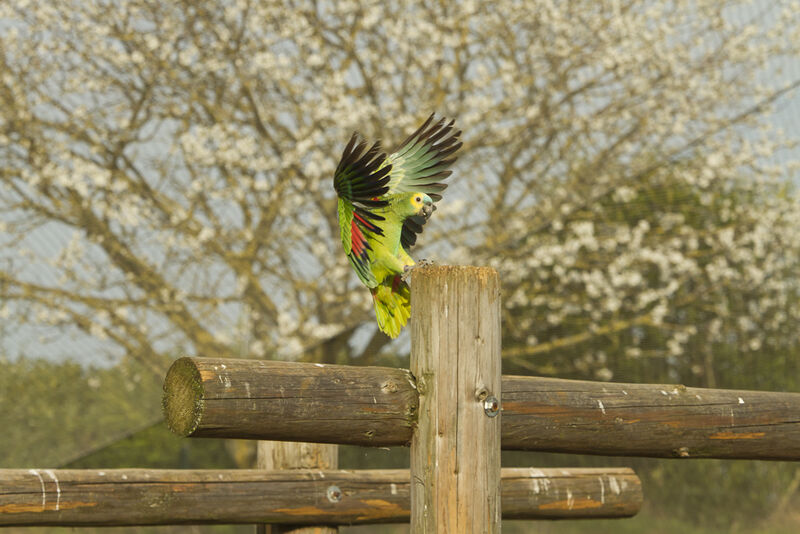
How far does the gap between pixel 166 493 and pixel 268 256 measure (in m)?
3.35

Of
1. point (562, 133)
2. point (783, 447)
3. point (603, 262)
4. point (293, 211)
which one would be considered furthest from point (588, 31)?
point (783, 447)

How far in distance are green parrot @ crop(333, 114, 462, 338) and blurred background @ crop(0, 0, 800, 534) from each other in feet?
12.2

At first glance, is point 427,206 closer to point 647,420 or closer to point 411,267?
point 411,267

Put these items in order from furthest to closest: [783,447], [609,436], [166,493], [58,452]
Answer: [58,452], [166,493], [783,447], [609,436]

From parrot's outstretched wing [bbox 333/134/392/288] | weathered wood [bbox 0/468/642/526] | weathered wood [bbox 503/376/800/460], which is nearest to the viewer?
parrot's outstretched wing [bbox 333/134/392/288]

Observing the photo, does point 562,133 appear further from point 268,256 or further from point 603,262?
point 268,256

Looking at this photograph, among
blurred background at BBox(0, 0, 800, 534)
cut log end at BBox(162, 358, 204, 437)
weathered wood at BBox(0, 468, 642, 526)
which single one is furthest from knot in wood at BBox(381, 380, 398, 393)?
blurred background at BBox(0, 0, 800, 534)

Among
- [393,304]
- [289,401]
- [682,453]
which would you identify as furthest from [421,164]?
[682,453]

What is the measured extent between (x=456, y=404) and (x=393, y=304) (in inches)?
15.7

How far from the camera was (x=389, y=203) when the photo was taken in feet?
6.68

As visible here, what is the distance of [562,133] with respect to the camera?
6.36 metres

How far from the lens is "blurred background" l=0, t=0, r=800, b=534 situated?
19.3ft

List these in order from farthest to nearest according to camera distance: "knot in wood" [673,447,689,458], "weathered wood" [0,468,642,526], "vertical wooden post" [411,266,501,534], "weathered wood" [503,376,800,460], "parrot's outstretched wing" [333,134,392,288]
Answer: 1. "weathered wood" [0,468,642,526]
2. "knot in wood" [673,447,689,458]
3. "weathered wood" [503,376,800,460]
4. "parrot's outstretched wing" [333,134,392,288]
5. "vertical wooden post" [411,266,501,534]

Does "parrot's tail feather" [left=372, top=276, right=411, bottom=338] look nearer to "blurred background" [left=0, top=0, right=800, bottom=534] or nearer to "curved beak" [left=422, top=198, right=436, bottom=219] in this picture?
"curved beak" [left=422, top=198, right=436, bottom=219]
